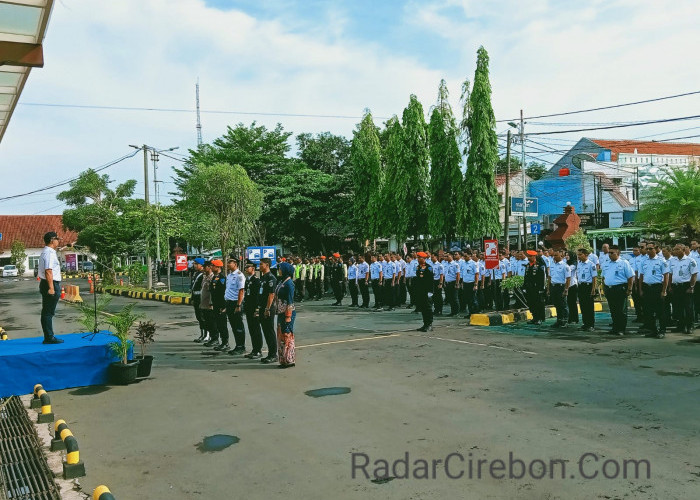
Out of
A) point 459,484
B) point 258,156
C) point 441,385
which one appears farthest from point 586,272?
point 258,156

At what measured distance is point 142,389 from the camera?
27.6ft

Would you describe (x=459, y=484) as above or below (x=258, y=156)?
below

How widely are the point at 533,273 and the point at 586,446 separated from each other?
359 inches

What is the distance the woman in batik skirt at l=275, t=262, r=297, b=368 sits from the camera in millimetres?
9570

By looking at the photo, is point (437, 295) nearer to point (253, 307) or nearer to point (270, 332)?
point (253, 307)

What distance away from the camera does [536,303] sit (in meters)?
14.1

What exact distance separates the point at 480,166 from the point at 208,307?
16.2 metres

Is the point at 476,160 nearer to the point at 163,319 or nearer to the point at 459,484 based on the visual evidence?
the point at 163,319

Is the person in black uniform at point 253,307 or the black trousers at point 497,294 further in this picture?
the black trousers at point 497,294

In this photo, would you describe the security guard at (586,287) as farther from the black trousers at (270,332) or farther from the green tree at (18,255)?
the green tree at (18,255)

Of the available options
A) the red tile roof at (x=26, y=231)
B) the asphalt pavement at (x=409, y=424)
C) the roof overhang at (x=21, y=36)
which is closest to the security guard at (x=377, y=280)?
the asphalt pavement at (x=409, y=424)

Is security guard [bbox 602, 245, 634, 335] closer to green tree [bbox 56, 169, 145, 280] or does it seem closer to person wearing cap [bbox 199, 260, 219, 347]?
person wearing cap [bbox 199, 260, 219, 347]

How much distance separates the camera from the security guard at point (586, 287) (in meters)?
12.6

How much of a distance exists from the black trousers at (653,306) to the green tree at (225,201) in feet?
70.9
